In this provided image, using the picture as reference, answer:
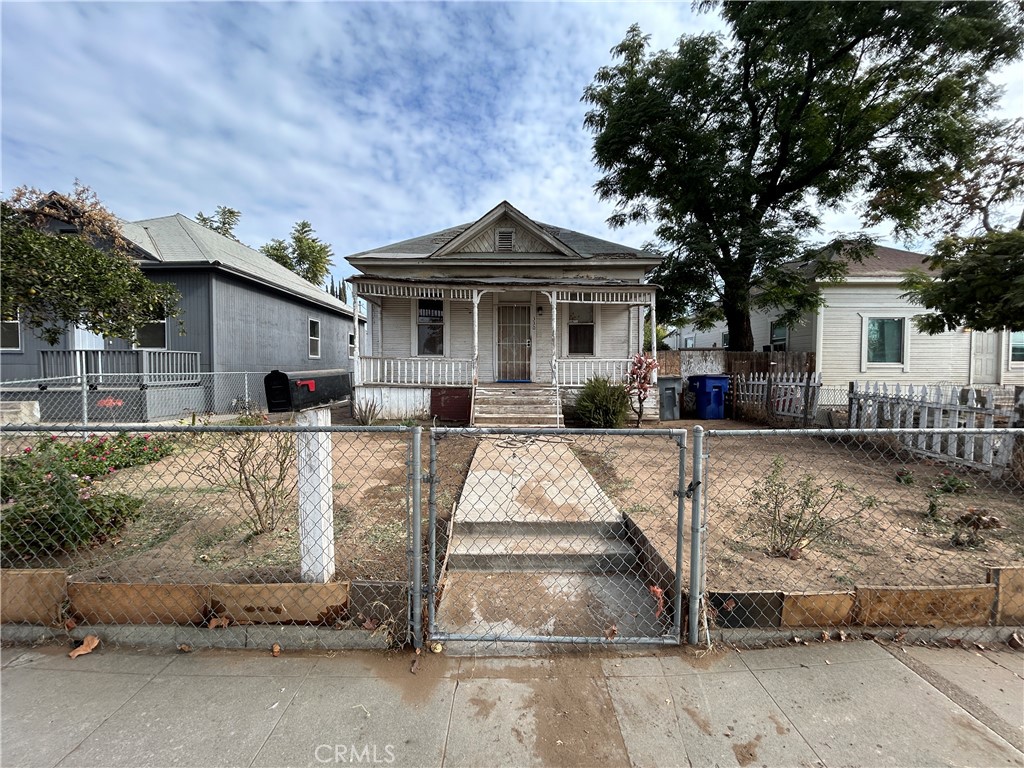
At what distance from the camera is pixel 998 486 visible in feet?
16.1

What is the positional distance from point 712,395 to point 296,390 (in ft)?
39.5

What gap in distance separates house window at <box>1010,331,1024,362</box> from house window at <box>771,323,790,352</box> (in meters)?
6.30

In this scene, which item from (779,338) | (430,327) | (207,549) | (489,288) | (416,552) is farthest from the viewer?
(779,338)

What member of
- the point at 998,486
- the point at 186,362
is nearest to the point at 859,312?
the point at 998,486

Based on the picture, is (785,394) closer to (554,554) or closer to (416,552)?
(554,554)

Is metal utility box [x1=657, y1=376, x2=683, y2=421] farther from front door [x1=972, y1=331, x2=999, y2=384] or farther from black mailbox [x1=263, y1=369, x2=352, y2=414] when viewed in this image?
front door [x1=972, y1=331, x2=999, y2=384]

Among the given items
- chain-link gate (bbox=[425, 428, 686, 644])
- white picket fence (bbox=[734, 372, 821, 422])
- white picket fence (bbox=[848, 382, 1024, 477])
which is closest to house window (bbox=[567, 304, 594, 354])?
white picket fence (bbox=[734, 372, 821, 422])

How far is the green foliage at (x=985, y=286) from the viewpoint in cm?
534

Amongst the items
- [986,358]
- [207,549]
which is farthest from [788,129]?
[207,549]

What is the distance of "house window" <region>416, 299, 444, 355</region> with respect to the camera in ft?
38.6

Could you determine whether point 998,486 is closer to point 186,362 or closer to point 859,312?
point 859,312

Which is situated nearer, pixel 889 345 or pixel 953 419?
pixel 953 419

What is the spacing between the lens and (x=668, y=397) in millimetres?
11328

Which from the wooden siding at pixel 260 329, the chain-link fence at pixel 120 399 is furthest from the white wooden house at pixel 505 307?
the chain-link fence at pixel 120 399
